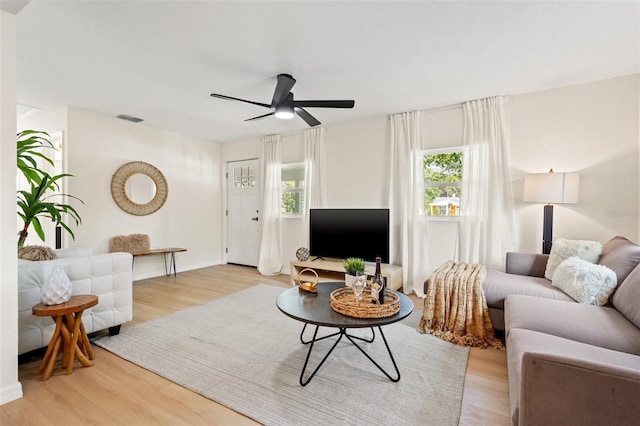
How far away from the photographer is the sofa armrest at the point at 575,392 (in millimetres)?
986

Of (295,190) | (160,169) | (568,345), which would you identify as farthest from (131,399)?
(160,169)

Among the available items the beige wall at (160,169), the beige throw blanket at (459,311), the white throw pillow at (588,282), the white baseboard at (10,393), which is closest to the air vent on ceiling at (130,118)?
the beige wall at (160,169)

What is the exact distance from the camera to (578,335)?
66.0 inches

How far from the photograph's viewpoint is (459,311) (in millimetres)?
2570

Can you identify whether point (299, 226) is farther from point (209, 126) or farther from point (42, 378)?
point (42, 378)

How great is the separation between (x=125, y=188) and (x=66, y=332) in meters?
3.04

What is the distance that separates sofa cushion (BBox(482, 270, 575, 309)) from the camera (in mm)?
2330

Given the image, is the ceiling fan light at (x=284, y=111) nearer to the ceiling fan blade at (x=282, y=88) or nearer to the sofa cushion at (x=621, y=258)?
the ceiling fan blade at (x=282, y=88)

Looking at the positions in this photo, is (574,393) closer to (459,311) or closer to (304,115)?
(459,311)

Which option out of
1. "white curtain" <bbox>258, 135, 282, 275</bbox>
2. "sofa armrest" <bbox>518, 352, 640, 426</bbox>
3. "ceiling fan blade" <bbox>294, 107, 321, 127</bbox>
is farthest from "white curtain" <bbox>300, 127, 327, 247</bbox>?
"sofa armrest" <bbox>518, 352, 640, 426</bbox>

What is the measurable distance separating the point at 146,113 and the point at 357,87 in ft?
10.1

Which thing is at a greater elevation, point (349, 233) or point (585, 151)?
point (585, 151)

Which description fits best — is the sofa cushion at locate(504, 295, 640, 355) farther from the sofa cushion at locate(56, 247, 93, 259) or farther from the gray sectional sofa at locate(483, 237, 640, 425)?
the sofa cushion at locate(56, 247, 93, 259)

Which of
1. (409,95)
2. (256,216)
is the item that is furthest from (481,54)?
(256,216)
